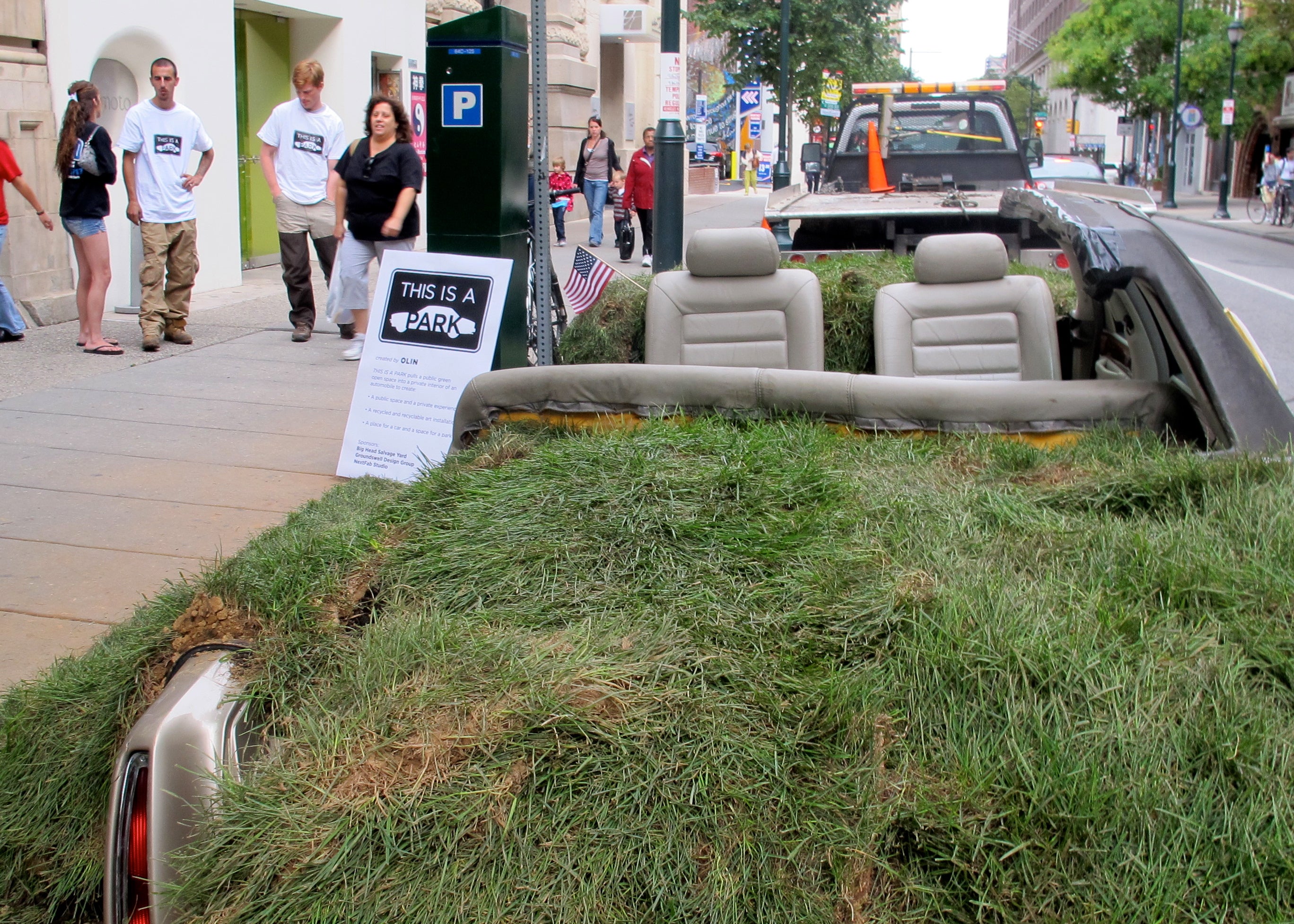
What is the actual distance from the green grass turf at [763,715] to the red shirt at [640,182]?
623 inches

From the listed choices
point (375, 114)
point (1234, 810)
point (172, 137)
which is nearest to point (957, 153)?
point (375, 114)

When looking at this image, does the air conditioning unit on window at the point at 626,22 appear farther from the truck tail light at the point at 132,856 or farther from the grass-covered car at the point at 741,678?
the truck tail light at the point at 132,856

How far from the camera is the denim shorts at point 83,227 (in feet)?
31.5

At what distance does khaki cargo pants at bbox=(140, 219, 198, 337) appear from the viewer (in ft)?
32.6

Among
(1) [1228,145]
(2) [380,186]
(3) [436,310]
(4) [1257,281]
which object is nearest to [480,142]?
(3) [436,310]

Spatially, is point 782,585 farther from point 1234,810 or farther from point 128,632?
point 128,632

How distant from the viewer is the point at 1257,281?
19781 millimetres

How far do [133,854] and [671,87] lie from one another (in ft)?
43.3

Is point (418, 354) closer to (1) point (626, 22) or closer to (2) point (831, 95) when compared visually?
(1) point (626, 22)

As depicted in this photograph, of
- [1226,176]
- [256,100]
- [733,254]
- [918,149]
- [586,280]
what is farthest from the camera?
[1226,176]

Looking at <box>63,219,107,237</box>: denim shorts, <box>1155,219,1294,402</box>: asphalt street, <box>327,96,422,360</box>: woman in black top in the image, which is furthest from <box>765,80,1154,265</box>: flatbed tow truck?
<box>63,219,107,237</box>: denim shorts

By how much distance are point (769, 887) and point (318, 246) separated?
390 inches

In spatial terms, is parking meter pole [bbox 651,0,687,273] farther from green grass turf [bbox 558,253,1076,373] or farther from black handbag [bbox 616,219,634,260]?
green grass turf [bbox 558,253,1076,373]

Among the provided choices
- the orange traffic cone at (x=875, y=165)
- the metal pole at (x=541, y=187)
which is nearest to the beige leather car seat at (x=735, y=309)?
the metal pole at (x=541, y=187)
